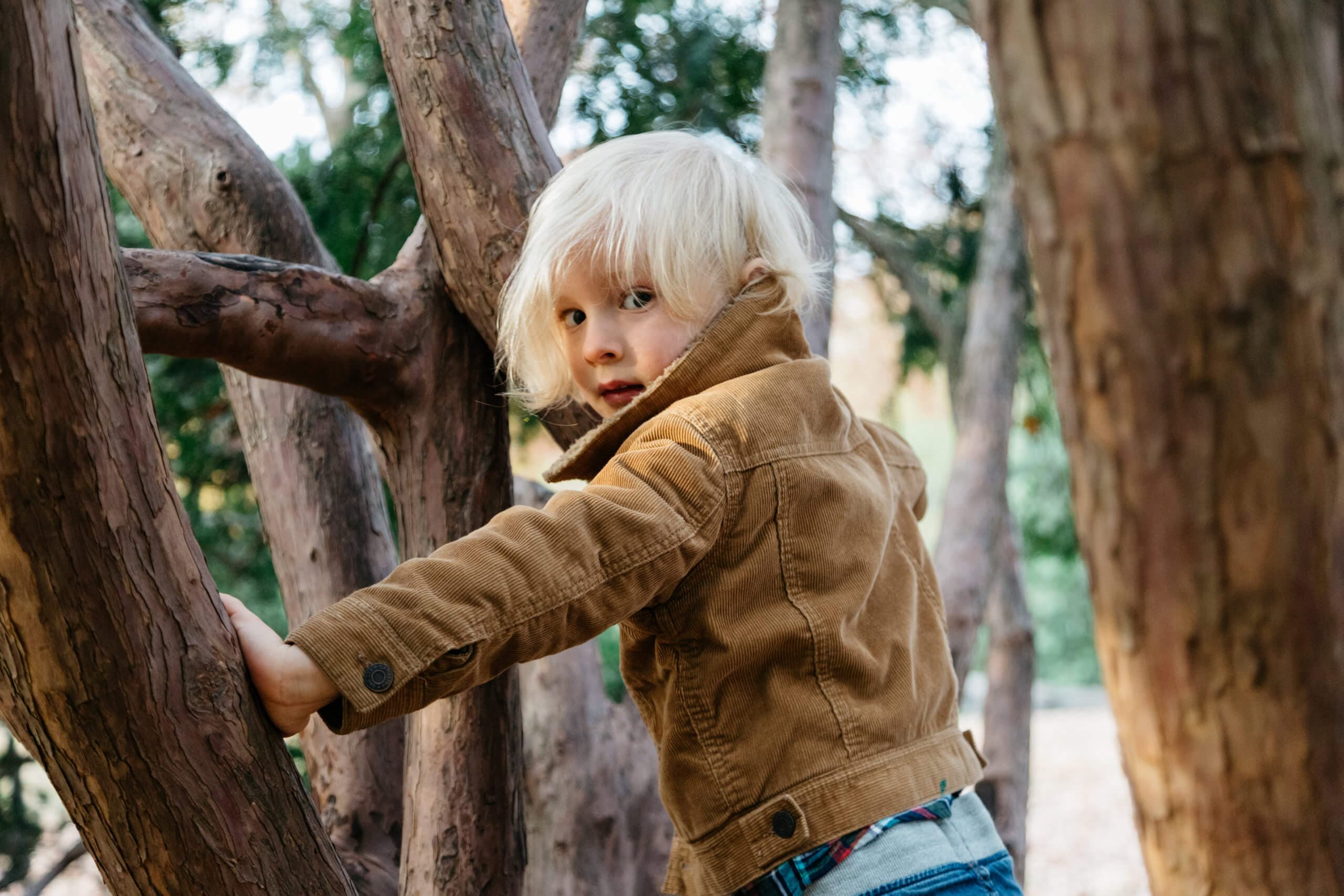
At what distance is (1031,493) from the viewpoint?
20.5 feet

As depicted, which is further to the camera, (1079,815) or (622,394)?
(1079,815)

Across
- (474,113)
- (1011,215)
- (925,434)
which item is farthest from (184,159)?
(925,434)

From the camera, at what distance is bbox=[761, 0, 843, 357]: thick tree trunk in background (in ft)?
10.8

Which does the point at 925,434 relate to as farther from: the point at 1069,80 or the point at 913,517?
the point at 1069,80

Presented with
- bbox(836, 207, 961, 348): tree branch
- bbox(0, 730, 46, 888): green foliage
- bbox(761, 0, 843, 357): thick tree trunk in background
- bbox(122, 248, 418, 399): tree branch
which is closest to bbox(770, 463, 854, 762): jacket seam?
bbox(122, 248, 418, 399): tree branch

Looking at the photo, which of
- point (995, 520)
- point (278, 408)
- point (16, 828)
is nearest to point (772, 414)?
point (278, 408)

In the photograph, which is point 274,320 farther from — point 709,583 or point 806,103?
point 806,103

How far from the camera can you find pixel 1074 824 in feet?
26.1

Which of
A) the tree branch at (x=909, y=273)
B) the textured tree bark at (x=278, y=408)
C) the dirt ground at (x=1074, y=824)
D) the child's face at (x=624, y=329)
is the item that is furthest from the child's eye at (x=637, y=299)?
the dirt ground at (x=1074, y=824)

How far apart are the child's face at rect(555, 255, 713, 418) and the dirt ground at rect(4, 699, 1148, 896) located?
394cm

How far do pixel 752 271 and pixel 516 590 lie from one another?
688 mm

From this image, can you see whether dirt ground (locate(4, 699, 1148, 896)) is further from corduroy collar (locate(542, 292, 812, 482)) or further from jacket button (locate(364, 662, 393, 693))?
jacket button (locate(364, 662, 393, 693))

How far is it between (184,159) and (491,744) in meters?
1.29

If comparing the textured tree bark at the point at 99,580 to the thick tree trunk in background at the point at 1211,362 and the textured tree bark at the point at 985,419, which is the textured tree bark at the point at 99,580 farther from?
the textured tree bark at the point at 985,419
